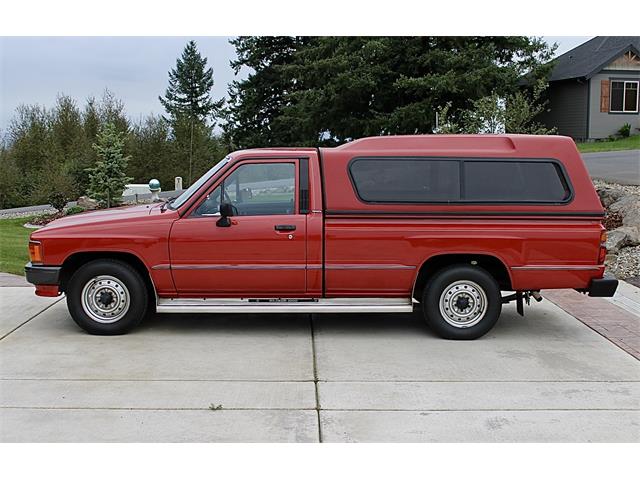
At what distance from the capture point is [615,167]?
20.7 m

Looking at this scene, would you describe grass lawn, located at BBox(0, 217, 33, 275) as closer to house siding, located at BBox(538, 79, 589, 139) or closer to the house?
the house

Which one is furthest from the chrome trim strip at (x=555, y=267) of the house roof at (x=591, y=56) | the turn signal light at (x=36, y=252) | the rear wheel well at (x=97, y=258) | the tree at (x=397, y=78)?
the house roof at (x=591, y=56)

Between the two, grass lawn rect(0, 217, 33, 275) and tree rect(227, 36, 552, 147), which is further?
tree rect(227, 36, 552, 147)

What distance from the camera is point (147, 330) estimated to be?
8.08m

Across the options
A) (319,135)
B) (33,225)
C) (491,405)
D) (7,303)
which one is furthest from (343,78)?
(491,405)

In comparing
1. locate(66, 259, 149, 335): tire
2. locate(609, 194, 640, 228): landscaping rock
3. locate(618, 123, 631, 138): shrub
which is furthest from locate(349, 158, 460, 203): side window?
locate(618, 123, 631, 138): shrub

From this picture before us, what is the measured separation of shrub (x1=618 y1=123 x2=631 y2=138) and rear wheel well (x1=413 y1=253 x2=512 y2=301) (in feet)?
99.4

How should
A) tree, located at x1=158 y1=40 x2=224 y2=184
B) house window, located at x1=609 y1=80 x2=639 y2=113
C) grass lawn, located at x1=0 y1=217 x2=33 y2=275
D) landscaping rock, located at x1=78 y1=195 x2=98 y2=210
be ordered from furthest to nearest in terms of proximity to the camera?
1. tree, located at x1=158 y1=40 x2=224 y2=184
2. house window, located at x1=609 y1=80 x2=639 y2=113
3. landscaping rock, located at x1=78 y1=195 x2=98 y2=210
4. grass lawn, located at x1=0 y1=217 x2=33 y2=275

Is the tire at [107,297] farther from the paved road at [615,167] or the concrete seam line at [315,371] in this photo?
the paved road at [615,167]

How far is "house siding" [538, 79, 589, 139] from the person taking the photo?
36.0 m

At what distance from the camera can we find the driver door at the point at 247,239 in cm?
759

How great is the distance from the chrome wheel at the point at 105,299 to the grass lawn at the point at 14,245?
12.6ft
